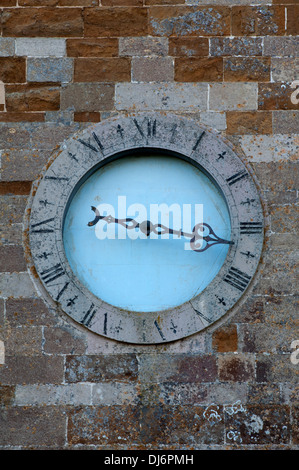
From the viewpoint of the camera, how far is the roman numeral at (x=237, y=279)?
6910 millimetres

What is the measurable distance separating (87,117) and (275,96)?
1494mm

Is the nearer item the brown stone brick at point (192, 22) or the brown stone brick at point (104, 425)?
the brown stone brick at point (104, 425)

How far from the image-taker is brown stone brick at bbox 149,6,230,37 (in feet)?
23.8

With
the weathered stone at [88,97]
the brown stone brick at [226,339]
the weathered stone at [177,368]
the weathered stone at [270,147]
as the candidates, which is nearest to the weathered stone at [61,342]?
the weathered stone at [177,368]

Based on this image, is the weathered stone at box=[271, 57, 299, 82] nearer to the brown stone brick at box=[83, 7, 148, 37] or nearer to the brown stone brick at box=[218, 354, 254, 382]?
the brown stone brick at box=[83, 7, 148, 37]

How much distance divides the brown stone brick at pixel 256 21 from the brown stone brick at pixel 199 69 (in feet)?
0.99

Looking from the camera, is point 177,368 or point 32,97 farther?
point 32,97

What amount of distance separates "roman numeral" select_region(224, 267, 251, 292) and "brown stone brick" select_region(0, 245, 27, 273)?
1.57m

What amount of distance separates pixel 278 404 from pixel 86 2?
3.49 m

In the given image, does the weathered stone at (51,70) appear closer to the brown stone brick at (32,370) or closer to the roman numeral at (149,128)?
the roman numeral at (149,128)

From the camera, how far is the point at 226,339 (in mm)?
6879

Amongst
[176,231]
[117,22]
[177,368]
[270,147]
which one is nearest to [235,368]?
[177,368]

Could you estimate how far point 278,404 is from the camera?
6.80m

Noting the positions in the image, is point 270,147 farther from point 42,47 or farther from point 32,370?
point 32,370
